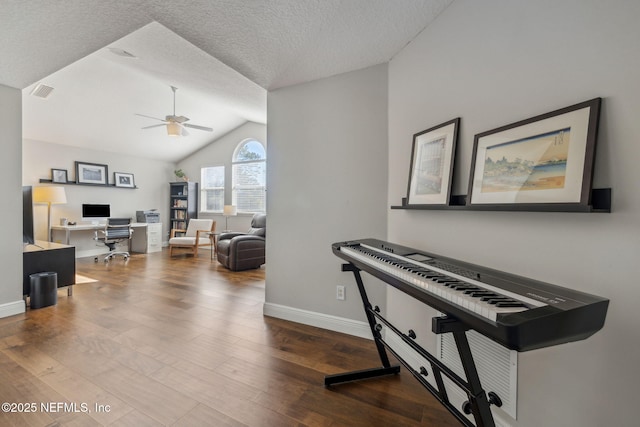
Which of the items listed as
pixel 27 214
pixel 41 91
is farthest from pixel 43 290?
pixel 41 91

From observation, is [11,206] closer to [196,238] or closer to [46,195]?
[46,195]

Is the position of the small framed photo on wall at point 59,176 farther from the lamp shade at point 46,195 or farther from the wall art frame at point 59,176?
the lamp shade at point 46,195

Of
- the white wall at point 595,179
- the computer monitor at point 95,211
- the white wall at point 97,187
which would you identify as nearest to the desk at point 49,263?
the white wall at point 97,187

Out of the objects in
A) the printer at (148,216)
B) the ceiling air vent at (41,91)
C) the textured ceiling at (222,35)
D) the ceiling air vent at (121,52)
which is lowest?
the printer at (148,216)

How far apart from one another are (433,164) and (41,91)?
575 centimetres

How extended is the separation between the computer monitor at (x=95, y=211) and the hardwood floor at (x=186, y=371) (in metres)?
3.80

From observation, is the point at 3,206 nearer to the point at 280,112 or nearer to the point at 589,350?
the point at 280,112

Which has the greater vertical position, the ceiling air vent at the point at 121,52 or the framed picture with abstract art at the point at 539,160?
the ceiling air vent at the point at 121,52

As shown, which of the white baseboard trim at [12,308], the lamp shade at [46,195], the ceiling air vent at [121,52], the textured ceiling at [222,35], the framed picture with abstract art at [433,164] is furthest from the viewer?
the lamp shade at [46,195]

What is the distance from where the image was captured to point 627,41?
881mm

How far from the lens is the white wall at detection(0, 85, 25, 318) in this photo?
2.68 metres

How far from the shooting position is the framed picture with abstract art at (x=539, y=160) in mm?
947

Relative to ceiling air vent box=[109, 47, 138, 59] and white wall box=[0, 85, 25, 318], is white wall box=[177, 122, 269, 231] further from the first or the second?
white wall box=[0, 85, 25, 318]

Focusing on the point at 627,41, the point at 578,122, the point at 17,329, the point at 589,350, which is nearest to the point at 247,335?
the point at 17,329
